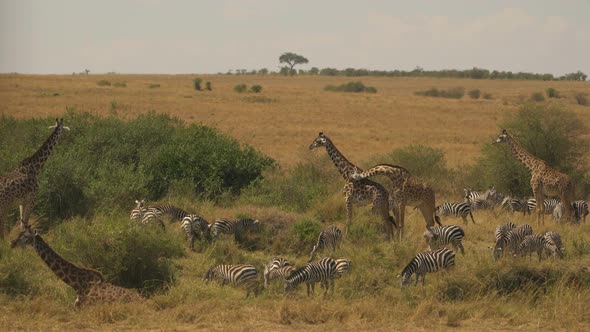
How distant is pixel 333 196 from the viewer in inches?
656

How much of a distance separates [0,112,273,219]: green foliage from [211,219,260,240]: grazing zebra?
2.56m

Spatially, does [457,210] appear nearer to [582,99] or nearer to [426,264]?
[426,264]

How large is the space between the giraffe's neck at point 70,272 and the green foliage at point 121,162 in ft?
17.2

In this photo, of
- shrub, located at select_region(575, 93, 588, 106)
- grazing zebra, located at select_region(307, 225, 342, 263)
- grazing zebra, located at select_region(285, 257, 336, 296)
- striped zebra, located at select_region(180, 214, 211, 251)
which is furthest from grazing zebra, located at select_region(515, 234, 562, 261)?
shrub, located at select_region(575, 93, 588, 106)

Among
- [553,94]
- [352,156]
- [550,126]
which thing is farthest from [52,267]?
[553,94]

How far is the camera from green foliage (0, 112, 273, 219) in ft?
51.6

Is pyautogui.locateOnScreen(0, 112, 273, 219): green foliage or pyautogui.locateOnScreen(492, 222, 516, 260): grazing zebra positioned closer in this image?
pyautogui.locateOnScreen(492, 222, 516, 260): grazing zebra

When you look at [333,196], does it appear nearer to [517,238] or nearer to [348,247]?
[348,247]

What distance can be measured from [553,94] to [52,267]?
63.0 metres

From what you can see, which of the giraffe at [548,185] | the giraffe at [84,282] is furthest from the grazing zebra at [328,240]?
the giraffe at [548,185]

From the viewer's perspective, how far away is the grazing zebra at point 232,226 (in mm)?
13656

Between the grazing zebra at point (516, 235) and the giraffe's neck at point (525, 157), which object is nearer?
the grazing zebra at point (516, 235)

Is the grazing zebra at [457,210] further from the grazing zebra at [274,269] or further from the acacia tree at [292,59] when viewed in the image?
the acacia tree at [292,59]

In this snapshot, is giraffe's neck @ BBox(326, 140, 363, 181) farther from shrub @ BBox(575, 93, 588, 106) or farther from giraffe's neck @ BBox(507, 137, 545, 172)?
shrub @ BBox(575, 93, 588, 106)
